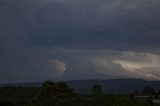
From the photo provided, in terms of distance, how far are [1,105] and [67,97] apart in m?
47.7

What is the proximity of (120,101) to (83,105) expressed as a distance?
4.44m

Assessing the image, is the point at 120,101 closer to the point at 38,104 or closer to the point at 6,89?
the point at 38,104

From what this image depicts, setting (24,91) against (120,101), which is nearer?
(120,101)

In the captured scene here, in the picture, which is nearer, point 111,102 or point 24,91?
point 111,102

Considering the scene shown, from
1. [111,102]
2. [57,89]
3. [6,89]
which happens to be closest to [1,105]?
[57,89]

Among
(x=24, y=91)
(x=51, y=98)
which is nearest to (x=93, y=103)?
(x=51, y=98)

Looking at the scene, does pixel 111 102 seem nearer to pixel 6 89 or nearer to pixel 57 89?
pixel 57 89

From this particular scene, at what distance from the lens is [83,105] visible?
5747cm

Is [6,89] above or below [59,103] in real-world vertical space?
above

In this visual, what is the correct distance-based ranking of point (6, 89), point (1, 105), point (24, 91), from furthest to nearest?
point (6, 89)
point (24, 91)
point (1, 105)

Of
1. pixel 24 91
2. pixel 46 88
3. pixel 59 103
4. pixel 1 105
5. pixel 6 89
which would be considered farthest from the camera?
pixel 6 89

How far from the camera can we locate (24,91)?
152 m

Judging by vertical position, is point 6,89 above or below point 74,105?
above

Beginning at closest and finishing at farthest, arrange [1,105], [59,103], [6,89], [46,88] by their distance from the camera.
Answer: [59,103]
[46,88]
[1,105]
[6,89]
